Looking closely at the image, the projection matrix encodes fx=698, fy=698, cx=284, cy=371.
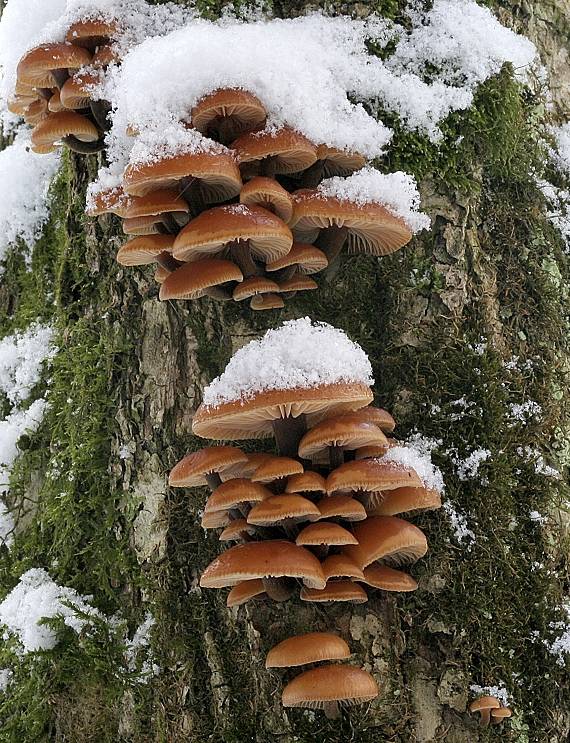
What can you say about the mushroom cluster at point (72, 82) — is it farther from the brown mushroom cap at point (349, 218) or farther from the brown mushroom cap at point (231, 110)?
the brown mushroom cap at point (349, 218)

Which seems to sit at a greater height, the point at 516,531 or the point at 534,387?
the point at 534,387

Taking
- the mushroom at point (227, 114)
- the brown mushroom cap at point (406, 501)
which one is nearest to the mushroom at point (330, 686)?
the brown mushroom cap at point (406, 501)

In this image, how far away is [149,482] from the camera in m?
2.74

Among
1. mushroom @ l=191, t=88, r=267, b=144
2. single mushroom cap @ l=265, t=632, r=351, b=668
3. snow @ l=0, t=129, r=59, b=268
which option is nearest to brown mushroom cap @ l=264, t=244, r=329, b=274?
mushroom @ l=191, t=88, r=267, b=144

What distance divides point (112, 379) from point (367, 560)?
4.41 feet

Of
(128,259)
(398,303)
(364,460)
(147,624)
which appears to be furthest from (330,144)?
(147,624)

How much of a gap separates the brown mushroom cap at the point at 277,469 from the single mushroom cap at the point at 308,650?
510mm

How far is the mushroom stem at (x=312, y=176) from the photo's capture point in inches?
102

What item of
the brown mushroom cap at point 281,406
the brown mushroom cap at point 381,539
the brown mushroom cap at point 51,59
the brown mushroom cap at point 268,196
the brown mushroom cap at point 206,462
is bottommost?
the brown mushroom cap at point 381,539

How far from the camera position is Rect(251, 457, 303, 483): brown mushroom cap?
2.16m

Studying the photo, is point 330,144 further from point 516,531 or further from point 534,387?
point 516,531

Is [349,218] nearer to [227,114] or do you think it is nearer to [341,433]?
[227,114]

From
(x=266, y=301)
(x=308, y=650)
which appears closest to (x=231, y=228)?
(x=266, y=301)

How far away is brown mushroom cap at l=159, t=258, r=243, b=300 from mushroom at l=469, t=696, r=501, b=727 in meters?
1.59
